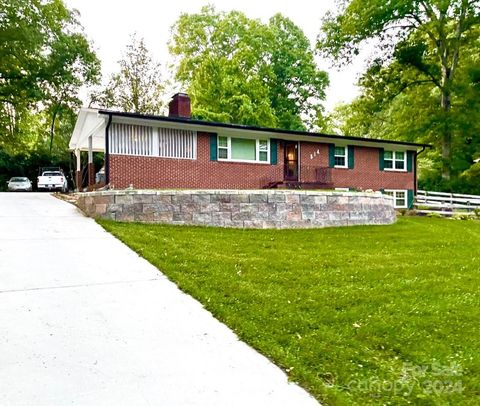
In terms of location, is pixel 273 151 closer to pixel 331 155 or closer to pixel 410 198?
pixel 331 155

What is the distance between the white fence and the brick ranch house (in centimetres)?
73

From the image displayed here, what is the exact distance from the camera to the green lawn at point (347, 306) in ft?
8.68

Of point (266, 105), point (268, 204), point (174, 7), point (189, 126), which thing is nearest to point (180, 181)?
point (189, 126)

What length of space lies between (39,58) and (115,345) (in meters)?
25.4

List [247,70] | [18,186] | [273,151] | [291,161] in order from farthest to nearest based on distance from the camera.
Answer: [247,70]
[18,186]
[291,161]
[273,151]

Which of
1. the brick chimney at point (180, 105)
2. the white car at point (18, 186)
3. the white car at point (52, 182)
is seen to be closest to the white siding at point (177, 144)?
the brick chimney at point (180, 105)

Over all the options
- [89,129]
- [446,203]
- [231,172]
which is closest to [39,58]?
[89,129]

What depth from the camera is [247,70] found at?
29922 millimetres

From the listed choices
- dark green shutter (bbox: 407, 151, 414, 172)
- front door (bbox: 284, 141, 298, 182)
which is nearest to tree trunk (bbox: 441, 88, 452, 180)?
dark green shutter (bbox: 407, 151, 414, 172)

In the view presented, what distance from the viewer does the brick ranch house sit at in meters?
12.5

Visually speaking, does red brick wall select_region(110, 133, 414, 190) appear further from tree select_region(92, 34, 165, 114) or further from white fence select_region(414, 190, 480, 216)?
tree select_region(92, 34, 165, 114)

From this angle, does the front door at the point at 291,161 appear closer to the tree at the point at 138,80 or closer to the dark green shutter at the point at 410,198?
the dark green shutter at the point at 410,198

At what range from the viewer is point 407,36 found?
23.3 meters

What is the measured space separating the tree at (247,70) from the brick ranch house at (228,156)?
963cm
